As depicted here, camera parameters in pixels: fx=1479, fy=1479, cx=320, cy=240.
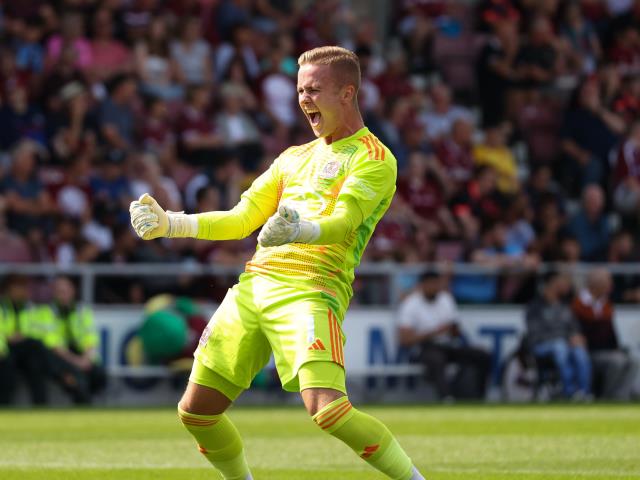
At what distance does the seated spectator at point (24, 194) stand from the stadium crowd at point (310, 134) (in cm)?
3

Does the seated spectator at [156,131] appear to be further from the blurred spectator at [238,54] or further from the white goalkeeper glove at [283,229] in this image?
the white goalkeeper glove at [283,229]

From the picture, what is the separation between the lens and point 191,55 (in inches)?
786

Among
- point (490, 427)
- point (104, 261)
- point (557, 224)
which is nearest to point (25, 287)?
point (104, 261)

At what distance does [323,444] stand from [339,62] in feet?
17.1

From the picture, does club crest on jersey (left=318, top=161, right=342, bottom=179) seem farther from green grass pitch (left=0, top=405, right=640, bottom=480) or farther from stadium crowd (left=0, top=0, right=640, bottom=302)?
stadium crowd (left=0, top=0, right=640, bottom=302)

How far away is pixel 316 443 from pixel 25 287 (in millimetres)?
5884

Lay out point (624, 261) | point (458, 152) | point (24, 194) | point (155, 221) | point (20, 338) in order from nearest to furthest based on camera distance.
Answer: point (155, 221)
point (20, 338)
point (24, 194)
point (624, 261)
point (458, 152)

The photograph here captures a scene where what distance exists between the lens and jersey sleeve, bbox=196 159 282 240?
7.23 m

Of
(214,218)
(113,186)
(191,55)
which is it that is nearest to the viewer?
(214,218)

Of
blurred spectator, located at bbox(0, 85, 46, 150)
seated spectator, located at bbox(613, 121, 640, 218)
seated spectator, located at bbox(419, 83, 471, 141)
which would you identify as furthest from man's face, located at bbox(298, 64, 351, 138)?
seated spectator, located at bbox(419, 83, 471, 141)

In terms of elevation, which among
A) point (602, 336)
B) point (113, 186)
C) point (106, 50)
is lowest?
point (602, 336)

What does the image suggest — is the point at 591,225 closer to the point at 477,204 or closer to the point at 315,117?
the point at 477,204

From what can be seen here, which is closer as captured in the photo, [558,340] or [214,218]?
[214,218]

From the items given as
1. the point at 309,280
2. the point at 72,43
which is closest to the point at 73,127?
the point at 72,43
